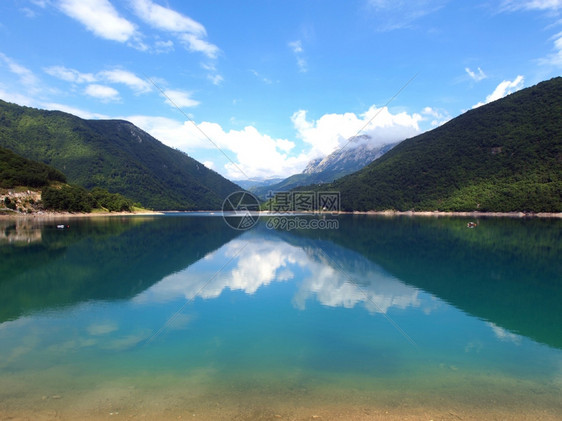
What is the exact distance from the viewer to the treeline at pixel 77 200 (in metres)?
93.9

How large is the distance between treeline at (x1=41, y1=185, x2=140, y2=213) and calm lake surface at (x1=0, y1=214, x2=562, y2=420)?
8284cm

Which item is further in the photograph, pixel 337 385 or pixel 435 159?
pixel 435 159

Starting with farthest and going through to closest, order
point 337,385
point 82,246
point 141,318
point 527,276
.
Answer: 1. point 82,246
2. point 527,276
3. point 141,318
4. point 337,385

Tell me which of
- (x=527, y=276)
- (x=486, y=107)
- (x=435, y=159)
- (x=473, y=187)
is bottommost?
(x=527, y=276)

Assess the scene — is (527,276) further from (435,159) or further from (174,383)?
(435,159)

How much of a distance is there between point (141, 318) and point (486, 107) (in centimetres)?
20713

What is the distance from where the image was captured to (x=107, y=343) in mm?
11016

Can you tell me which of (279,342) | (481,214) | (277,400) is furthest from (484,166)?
(277,400)

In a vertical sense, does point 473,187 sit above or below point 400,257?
above

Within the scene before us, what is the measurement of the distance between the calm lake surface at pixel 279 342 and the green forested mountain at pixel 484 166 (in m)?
116

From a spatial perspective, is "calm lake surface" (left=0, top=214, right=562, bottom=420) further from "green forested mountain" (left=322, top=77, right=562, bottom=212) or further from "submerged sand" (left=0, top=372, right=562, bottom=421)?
"green forested mountain" (left=322, top=77, right=562, bottom=212)

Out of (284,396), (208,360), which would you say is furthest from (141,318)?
(284,396)

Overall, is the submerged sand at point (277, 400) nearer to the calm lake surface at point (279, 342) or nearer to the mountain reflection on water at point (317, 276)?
the calm lake surface at point (279, 342)

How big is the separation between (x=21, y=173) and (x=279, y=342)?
10951 centimetres
